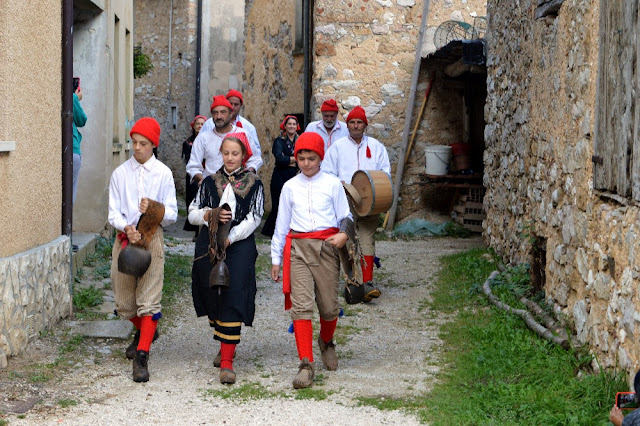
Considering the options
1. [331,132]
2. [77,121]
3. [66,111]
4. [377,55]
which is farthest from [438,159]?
[66,111]

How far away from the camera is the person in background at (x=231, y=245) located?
535 cm

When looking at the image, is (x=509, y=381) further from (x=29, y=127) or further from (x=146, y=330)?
(x=29, y=127)

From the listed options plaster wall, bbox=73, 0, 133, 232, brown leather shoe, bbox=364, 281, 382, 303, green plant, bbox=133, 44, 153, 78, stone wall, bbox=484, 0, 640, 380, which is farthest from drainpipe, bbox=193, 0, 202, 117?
brown leather shoe, bbox=364, 281, 382, 303

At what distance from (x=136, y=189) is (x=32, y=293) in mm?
1030

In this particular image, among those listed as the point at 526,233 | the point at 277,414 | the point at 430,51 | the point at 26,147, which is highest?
the point at 430,51

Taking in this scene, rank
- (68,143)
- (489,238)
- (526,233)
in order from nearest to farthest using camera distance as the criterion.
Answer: (68,143), (526,233), (489,238)

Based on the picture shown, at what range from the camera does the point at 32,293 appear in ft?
18.8

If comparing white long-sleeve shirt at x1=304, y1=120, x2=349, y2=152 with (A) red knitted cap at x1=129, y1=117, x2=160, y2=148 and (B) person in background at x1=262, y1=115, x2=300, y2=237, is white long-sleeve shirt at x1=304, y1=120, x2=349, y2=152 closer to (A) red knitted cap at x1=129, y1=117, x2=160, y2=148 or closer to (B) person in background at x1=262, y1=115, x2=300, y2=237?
(B) person in background at x1=262, y1=115, x2=300, y2=237

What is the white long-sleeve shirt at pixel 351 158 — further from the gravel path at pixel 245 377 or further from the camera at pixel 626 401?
the camera at pixel 626 401

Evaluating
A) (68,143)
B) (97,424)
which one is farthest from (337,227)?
(68,143)

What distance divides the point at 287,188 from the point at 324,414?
1.57 metres

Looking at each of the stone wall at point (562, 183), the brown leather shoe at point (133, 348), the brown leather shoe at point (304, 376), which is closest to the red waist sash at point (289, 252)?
the brown leather shoe at point (304, 376)

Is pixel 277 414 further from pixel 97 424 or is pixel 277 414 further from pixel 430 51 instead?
pixel 430 51

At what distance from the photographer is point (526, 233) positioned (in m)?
7.65
